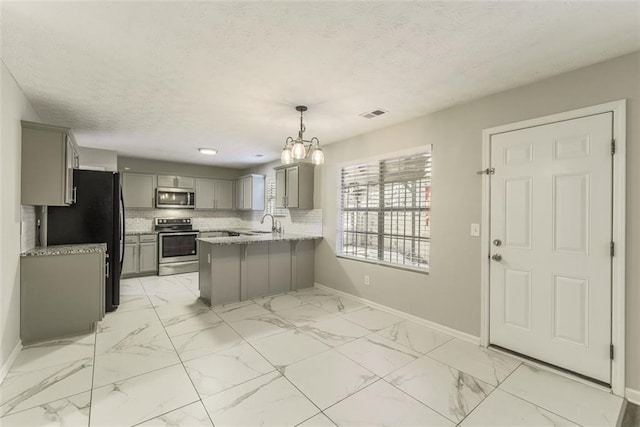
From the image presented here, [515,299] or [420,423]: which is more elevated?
[515,299]

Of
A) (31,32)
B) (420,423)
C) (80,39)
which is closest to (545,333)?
(420,423)

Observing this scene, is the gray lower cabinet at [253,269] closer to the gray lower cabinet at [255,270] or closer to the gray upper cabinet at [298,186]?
the gray lower cabinet at [255,270]

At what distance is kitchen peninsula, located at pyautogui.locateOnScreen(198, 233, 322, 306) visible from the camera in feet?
13.1

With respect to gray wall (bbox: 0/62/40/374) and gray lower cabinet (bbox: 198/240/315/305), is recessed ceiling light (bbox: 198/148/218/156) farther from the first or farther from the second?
gray wall (bbox: 0/62/40/374)

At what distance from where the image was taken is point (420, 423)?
1.80 metres

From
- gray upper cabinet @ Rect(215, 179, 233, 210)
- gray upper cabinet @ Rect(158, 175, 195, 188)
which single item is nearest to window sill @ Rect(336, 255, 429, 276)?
gray upper cabinet @ Rect(215, 179, 233, 210)

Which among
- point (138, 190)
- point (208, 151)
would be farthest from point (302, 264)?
point (138, 190)

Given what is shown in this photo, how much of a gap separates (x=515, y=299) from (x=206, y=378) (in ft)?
8.92

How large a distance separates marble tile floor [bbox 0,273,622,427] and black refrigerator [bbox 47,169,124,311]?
0.80m

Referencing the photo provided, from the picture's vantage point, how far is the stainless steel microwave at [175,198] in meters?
6.14

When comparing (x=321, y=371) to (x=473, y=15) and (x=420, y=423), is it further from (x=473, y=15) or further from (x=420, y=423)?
(x=473, y=15)

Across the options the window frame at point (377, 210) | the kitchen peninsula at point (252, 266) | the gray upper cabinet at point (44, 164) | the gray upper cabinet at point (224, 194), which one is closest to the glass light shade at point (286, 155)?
the window frame at point (377, 210)

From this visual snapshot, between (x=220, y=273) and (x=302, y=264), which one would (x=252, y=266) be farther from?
(x=302, y=264)

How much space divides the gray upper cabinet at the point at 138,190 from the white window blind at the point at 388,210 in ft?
13.4
